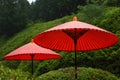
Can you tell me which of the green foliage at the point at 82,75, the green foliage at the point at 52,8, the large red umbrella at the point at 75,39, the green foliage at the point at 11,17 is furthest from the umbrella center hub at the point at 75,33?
the green foliage at the point at 11,17

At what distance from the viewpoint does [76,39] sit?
7.53 metres

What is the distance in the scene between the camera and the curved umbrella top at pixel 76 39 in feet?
24.4

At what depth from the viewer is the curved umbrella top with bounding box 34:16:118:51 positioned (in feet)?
24.4

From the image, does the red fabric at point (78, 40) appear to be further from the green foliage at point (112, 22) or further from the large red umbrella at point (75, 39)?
the green foliage at point (112, 22)

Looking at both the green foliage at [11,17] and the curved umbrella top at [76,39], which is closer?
the curved umbrella top at [76,39]

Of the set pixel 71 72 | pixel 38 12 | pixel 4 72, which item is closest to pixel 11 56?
pixel 71 72

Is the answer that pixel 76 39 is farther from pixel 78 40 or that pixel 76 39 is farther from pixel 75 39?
pixel 78 40

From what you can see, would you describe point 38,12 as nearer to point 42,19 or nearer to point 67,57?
point 42,19

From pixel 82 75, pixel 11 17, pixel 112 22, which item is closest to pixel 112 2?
pixel 112 22

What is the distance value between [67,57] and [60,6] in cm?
2992

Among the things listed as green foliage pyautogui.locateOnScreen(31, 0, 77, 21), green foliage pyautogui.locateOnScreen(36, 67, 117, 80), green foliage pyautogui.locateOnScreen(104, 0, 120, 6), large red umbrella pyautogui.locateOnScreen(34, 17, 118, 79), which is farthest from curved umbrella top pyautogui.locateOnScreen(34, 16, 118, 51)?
green foliage pyautogui.locateOnScreen(31, 0, 77, 21)

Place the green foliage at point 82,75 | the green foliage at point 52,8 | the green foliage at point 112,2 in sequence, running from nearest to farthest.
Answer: the green foliage at point 82,75 < the green foliage at point 112,2 < the green foliage at point 52,8

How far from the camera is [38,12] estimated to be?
1709 inches

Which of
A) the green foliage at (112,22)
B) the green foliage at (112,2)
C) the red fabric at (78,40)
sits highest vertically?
the red fabric at (78,40)
